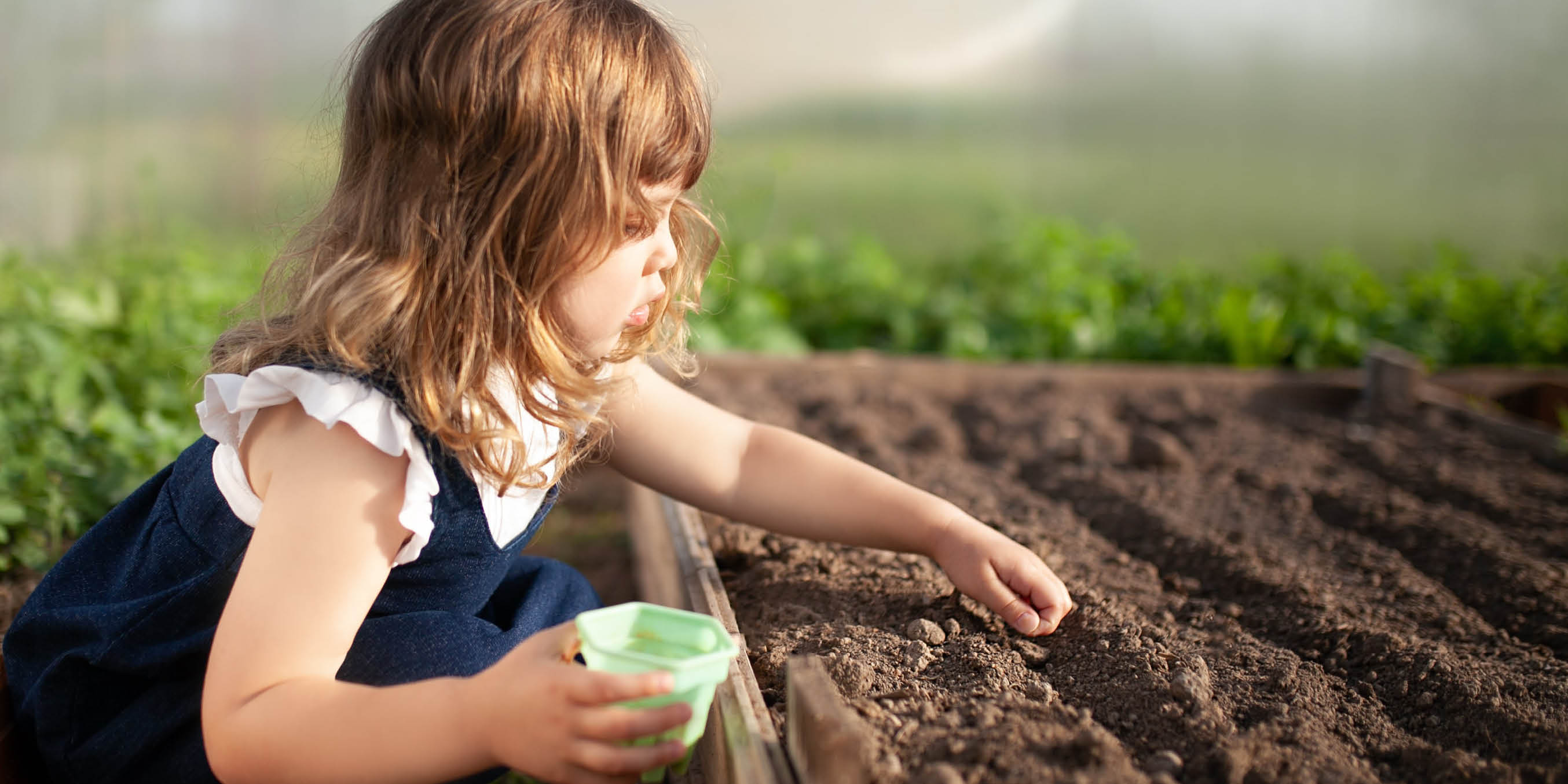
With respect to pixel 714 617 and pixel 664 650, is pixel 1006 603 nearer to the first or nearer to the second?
pixel 714 617

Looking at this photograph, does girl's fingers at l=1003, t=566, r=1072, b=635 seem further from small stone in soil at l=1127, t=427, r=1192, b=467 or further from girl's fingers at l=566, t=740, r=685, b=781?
small stone in soil at l=1127, t=427, r=1192, b=467

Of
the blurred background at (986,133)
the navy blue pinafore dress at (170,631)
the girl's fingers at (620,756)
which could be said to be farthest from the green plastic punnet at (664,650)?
the blurred background at (986,133)

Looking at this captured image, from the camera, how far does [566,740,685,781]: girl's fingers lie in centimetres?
97

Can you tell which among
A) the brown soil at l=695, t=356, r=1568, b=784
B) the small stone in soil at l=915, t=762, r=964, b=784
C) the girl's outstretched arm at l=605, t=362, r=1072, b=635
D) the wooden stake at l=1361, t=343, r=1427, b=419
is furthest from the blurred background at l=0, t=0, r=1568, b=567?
the small stone in soil at l=915, t=762, r=964, b=784

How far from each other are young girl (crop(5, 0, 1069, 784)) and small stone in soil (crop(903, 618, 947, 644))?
0.09 meters

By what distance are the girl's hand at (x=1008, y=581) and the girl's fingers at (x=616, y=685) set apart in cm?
65

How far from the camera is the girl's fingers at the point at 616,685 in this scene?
947 millimetres

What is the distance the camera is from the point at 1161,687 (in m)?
1.30

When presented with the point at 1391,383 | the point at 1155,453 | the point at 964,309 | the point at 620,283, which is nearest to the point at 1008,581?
the point at 620,283

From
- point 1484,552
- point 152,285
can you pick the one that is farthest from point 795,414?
point 152,285

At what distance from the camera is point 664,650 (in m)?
1.06

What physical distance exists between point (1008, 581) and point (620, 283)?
26.0 inches

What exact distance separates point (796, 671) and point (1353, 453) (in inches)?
84.5

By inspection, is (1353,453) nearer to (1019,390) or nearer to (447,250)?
(1019,390)
